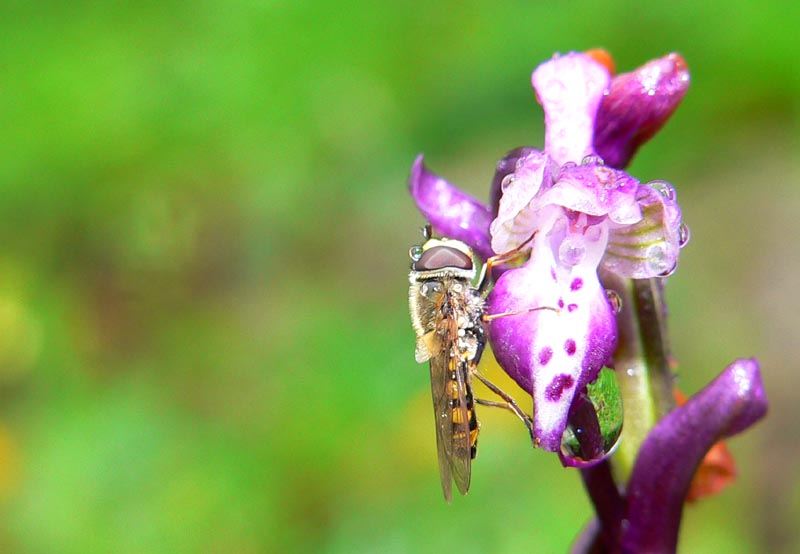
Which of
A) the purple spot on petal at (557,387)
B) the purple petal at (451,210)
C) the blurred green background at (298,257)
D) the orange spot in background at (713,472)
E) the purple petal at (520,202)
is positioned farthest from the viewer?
the blurred green background at (298,257)

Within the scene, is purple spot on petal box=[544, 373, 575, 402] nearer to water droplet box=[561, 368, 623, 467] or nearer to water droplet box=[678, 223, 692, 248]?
water droplet box=[561, 368, 623, 467]

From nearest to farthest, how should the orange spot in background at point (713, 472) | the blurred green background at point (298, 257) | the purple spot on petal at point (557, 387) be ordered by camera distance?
1. the purple spot on petal at point (557, 387)
2. the orange spot in background at point (713, 472)
3. the blurred green background at point (298, 257)

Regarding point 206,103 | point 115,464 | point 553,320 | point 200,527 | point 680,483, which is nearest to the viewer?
point 553,320

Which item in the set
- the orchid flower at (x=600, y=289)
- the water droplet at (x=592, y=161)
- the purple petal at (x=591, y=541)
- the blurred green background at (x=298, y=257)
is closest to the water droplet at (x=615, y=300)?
the orchid flower at (x=600, y=289)

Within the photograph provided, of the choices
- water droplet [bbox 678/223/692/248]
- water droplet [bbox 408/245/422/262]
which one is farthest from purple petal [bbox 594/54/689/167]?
water droplet [bbox 408/245/422/262]

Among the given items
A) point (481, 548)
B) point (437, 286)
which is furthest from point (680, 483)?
point (481, 548)

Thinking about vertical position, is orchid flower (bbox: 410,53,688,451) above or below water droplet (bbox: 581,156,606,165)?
below

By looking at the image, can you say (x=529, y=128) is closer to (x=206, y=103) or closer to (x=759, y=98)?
(x=759, y=98)

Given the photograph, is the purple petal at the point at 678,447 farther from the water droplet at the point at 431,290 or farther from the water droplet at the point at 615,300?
the water droplet at the point at 431,290
